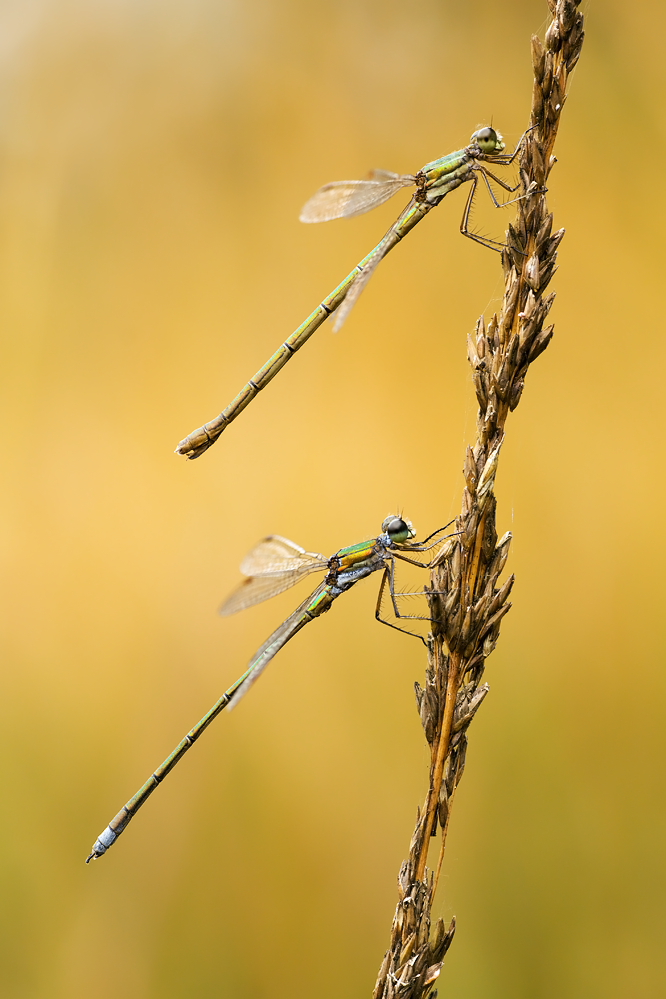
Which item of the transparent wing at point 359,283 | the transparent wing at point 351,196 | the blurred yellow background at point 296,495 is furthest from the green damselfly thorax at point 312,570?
the transparent wing at point 351,196

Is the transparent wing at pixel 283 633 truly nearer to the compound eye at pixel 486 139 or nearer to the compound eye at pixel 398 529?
the compound eye at pixel 398 529

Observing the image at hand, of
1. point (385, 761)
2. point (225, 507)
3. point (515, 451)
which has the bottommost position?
point (385, 761)

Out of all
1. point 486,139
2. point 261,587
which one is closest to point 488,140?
point 486,139

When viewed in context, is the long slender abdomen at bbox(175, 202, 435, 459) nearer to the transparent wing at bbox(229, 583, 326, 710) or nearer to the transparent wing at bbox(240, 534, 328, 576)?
the transparent wing at bbox(240, 534, 328, 576)

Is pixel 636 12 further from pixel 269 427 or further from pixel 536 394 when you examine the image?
pixel 269 427

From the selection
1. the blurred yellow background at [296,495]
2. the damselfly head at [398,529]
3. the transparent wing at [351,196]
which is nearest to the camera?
the damselfly head at [398,529]

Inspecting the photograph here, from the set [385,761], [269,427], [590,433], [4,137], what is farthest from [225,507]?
[4,137]

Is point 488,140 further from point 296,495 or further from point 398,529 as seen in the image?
point 296,495
